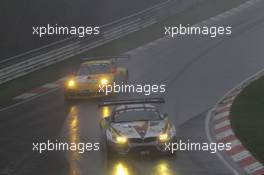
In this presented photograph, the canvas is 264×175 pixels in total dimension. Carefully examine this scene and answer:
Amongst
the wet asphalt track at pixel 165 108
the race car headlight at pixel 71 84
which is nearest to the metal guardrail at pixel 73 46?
the wet asphalt track at pixel 165 108

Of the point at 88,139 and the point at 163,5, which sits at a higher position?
the point at 163,5

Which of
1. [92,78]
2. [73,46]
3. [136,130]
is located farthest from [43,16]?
[136,130]

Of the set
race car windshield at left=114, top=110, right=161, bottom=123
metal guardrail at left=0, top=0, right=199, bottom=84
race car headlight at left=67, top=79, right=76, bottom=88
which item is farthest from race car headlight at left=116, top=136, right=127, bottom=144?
metal guardrail at left=0, top=0, right=199, bottom=84

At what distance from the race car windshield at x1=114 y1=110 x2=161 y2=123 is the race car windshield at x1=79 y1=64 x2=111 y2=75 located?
8.37 meters

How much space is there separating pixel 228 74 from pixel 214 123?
8.50m

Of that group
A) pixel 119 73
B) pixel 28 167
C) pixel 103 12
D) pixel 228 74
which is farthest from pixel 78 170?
pixel 103 12

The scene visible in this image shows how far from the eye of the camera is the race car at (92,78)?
93.4 ft

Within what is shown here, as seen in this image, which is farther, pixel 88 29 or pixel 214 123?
pixel 88 29

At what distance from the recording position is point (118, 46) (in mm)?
41062

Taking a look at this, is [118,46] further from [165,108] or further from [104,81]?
[165,108]

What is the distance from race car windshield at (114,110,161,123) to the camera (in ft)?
68.1

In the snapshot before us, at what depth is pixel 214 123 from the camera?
23.8 meters

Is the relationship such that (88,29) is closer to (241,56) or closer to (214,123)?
(241,56)

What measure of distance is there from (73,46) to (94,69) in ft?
32.2
